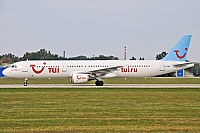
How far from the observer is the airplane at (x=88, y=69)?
42719 millimetres

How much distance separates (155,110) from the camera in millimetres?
17719

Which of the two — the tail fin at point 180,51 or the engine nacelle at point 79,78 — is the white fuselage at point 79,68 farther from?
the engine nacelle at point 79,78

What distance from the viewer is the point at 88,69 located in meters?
43.5

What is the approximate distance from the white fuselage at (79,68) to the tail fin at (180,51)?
3.46ft

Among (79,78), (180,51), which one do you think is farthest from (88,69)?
(180,51)

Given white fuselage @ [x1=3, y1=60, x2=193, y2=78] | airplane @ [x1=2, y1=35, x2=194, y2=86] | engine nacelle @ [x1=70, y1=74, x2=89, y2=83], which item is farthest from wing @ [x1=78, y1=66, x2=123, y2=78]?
engine nacelle @ [x1=70, y1=74, x2=89, y2=83]

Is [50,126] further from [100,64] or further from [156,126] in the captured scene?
[100,64]

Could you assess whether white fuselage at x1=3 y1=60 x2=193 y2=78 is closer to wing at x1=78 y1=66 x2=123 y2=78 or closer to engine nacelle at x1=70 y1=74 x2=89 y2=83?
wing at x1=78 y1=66 x2=123 y2=78

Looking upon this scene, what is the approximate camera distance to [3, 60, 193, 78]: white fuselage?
42.8 m

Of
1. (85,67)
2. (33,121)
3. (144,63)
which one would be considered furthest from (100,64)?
(33,121)

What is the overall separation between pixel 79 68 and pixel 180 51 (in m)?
11.7

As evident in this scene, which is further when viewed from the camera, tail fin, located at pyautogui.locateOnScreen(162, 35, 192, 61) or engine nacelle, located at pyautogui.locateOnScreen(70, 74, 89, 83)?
tail fin, located at pyautogui.locateOnScreen(162, 35, 192, 61)

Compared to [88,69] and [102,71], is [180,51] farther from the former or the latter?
[88,69]

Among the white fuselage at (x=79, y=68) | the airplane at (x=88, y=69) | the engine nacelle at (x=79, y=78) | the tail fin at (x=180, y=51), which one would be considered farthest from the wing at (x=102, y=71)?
the tail fin at (x=180, y=51)
